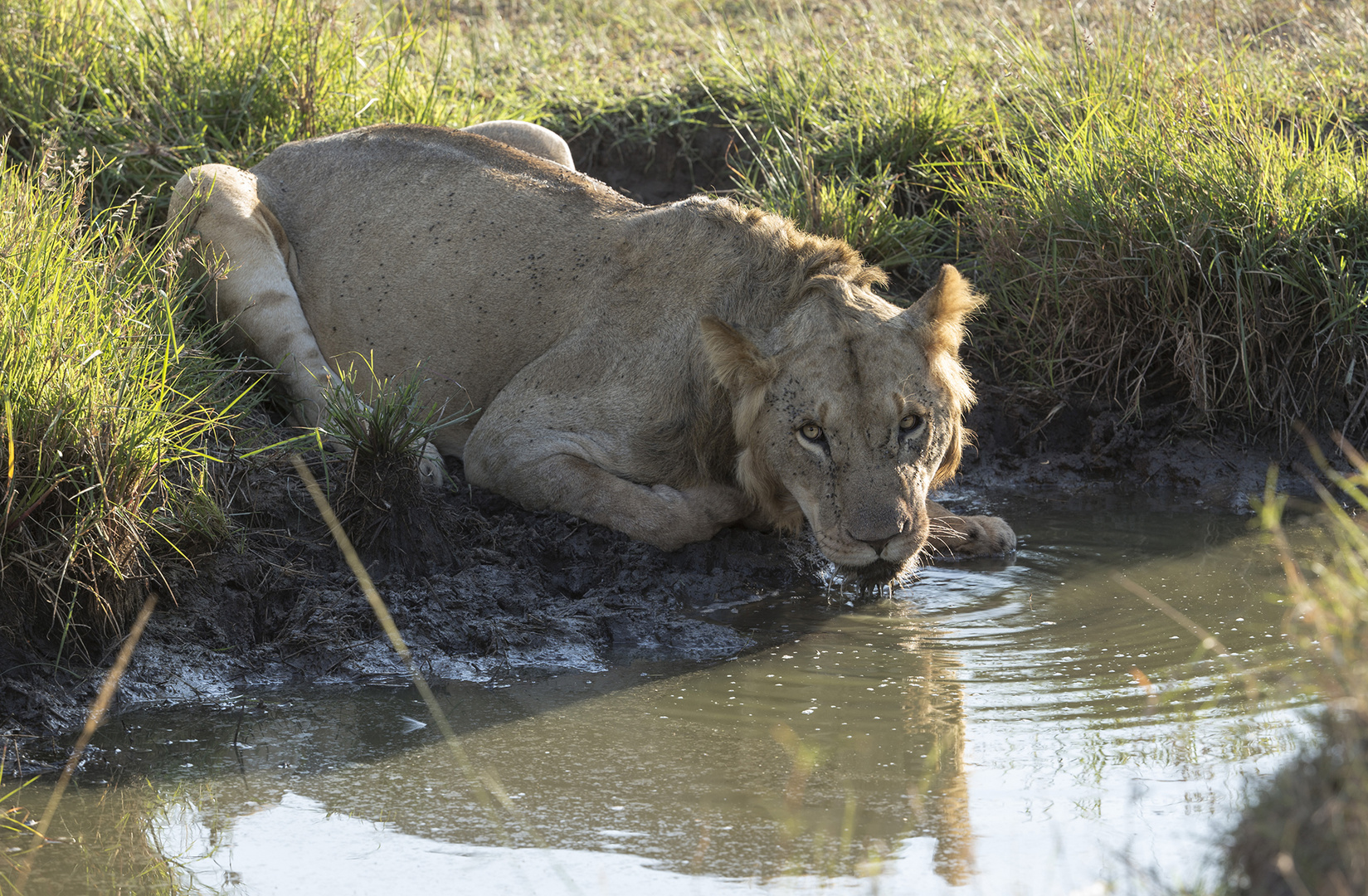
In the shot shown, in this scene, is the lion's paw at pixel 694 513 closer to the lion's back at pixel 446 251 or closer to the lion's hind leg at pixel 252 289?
the lion's back at pixel 446 251

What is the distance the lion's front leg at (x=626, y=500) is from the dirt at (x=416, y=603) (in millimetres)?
64

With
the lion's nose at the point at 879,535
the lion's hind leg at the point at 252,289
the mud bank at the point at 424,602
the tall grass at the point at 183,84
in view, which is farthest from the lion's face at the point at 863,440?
the tall grass at the point at 183,84

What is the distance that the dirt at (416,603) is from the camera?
14.4ft

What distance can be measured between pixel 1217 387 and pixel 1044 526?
4.02 feet

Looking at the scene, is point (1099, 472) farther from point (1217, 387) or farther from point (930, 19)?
point (930, 19)

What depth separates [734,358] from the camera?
4926 millimetres

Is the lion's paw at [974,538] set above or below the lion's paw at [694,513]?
below

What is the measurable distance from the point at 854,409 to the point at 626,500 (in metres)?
1.04

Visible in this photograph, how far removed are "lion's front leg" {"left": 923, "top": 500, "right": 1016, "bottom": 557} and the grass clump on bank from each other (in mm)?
2740

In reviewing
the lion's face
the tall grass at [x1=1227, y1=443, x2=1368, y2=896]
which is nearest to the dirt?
the lion's face

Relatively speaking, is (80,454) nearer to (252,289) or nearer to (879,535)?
(252,289)

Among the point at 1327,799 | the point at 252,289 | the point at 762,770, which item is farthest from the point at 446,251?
the point at 1327,799

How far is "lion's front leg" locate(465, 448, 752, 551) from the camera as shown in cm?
524

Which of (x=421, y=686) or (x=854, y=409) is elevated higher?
(x=854, y=409)
